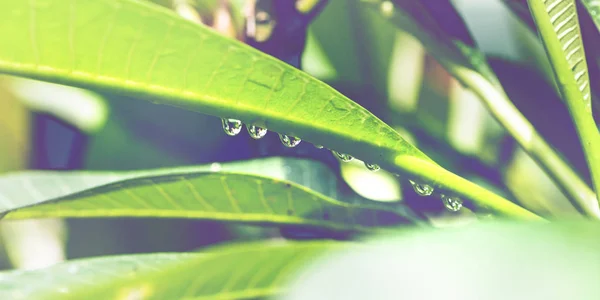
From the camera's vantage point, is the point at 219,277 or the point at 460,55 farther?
the point at 460,55

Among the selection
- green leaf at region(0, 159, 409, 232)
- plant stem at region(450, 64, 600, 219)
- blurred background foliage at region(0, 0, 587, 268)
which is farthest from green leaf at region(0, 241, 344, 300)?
blurred background foliage at region(0, 0, 587, 268)

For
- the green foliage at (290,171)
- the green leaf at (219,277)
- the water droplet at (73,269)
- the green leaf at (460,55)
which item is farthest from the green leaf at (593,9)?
the water droplet at (73,269)

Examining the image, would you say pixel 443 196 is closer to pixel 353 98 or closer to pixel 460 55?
pixel 460 55

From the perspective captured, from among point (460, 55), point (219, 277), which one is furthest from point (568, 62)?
point (219, 277)

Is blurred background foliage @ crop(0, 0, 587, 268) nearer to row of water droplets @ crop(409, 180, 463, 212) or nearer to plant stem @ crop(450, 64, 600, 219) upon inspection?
plant stem @ crop(450, 64, 600, 219)

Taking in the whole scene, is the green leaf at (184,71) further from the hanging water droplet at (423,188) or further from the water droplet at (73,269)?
the water droplet at (73,269)

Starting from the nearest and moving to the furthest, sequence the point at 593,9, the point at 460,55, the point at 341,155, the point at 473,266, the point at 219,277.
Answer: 1. the point at 473,266
2. the point at 219,277
3. the point at 341,155
4. the point at 593,9
5. the point at 460,55

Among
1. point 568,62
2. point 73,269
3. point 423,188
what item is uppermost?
point 568,62
